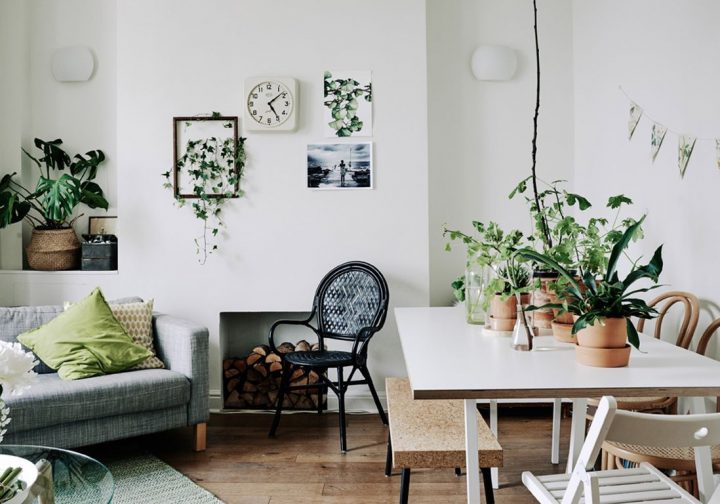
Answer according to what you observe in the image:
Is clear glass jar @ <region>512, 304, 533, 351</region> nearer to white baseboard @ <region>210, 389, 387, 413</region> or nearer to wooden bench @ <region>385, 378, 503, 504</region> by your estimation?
wooden bench @ <region>385, 378, 503, 504</region>

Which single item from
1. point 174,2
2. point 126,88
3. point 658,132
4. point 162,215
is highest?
point 174,2

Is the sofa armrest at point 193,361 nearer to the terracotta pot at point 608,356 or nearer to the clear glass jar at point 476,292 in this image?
the clear glass jar at point 476,292

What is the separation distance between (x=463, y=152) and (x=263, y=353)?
1839 millimetres

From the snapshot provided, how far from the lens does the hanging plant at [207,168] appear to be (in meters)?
3.94

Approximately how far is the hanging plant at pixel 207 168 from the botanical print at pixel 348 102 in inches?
23.6

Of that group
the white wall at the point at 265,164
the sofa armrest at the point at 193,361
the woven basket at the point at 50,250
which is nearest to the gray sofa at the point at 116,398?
the sofa armrest at the point at 193,361

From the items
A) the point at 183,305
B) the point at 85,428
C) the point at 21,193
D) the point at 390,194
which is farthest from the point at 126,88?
the point at 85,428

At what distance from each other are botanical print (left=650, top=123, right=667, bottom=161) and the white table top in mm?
1147

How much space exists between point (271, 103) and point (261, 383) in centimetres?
174

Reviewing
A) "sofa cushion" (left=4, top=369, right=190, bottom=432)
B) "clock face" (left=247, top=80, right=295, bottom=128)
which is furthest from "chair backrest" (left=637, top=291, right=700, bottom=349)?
"clock face" (left=247, top=80, right=295, bottom=128)

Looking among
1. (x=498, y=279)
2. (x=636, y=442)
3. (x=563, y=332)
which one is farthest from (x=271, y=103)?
(x=636, y=442)

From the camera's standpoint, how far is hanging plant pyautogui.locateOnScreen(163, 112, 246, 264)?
12.9ft

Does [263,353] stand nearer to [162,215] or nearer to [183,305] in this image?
[183,305]

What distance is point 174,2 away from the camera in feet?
12.9
